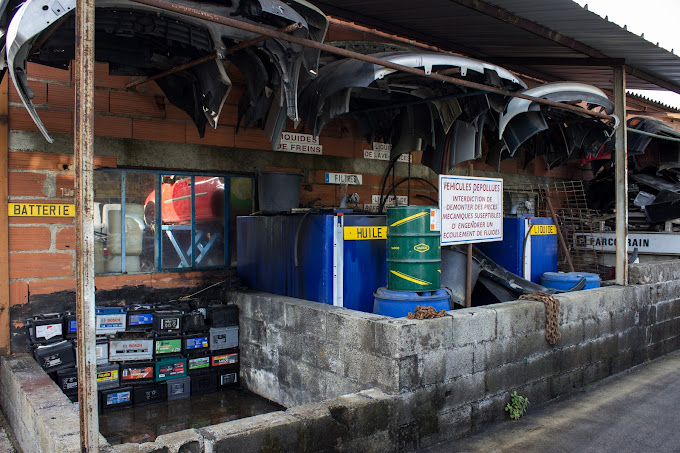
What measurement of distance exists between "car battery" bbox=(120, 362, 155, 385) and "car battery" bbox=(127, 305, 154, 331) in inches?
15.7

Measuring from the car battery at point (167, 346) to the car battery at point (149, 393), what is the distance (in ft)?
1.18

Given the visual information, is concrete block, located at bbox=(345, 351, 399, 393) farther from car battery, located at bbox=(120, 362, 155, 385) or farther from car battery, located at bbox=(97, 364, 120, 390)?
car battery, located at bbox=(97, 364, 120, 390)

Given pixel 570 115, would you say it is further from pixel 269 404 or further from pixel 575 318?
pixel 269 404

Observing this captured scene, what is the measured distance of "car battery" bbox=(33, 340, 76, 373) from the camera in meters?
5.63

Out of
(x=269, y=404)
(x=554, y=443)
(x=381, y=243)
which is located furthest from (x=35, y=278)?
(x=554, y=443)

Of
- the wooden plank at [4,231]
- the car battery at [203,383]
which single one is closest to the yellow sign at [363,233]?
the car battery at [203,383]

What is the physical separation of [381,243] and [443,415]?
226cm

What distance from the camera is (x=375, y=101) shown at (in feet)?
26.3

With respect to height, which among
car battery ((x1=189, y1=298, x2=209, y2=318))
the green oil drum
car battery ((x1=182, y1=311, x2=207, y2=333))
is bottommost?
car battery ((x1=182, y1=311, x2=207, y2=333))

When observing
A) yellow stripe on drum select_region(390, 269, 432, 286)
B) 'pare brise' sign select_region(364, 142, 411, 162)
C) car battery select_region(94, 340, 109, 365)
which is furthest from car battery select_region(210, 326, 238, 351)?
'pare brise' sign select_region(364, 142, 411, 162)

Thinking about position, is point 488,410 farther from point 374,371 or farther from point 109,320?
point 109,320

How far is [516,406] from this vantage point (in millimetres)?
5707

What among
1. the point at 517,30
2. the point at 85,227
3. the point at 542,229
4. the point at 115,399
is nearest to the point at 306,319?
the point at 115,399

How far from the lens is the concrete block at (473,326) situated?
522 cm
